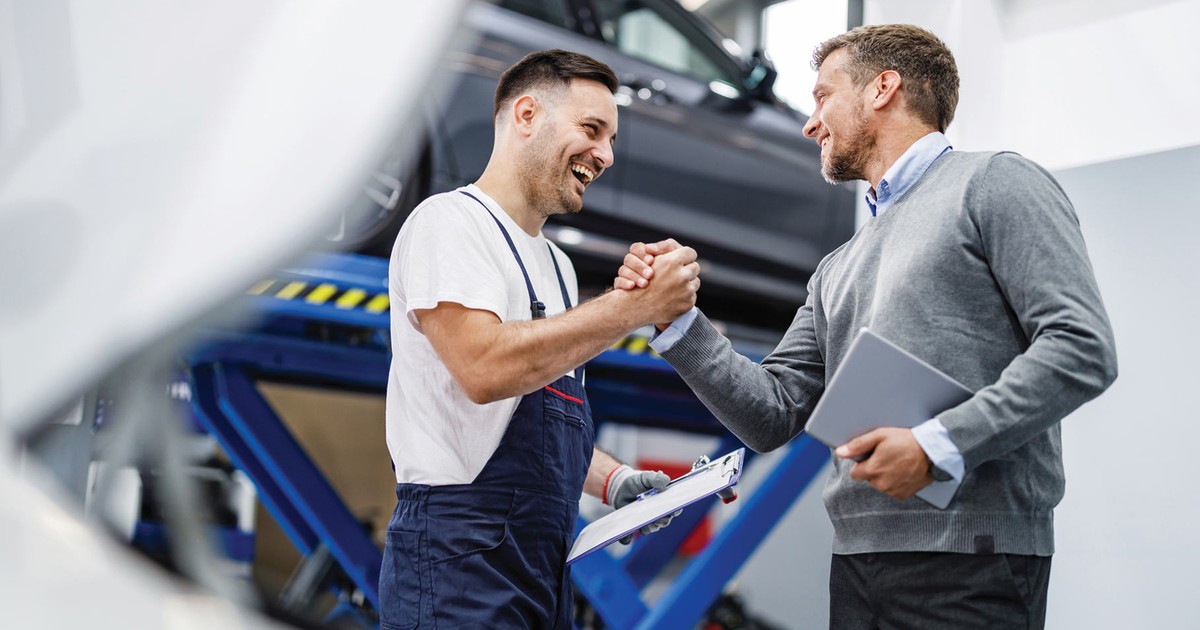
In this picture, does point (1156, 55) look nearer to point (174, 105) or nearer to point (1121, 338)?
point (1121, 338)

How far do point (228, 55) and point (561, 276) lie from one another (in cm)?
70

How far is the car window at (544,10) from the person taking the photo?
2541mm

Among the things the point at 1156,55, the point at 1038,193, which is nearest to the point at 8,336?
the point at 1038,193

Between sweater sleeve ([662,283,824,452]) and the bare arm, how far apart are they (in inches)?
4.8

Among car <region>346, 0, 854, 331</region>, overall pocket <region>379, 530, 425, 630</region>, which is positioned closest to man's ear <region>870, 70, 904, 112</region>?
overall pocket <region>379, 530, 425, 630</region>

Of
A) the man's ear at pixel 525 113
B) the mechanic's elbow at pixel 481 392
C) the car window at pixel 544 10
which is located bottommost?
the mechanic's elbow at pixel 481 392

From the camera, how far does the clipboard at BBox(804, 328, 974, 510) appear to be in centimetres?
111

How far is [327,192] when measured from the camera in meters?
2.09

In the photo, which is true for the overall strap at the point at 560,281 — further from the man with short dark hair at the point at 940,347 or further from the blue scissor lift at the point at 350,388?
the blue scissor lift at the point at 350,388

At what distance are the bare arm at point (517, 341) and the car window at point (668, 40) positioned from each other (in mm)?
1758

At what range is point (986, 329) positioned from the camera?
48.9 inches

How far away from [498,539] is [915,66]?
0.87 m

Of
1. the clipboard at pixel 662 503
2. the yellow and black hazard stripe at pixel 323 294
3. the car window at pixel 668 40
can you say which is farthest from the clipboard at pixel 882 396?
the car window at pixel 668 40

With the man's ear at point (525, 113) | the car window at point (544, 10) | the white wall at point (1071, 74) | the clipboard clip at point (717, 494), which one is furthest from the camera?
the car window at point (544, 10)
